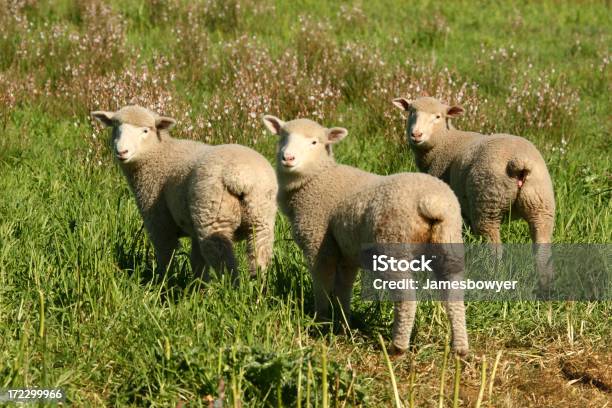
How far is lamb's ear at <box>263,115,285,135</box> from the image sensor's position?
5215 millimetres

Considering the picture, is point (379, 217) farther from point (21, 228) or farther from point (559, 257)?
point (21, 228)

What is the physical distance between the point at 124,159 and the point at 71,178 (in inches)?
50.7

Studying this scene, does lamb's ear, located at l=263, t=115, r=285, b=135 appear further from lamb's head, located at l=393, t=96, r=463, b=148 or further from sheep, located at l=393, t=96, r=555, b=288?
Result: lamb's head, located at l=393, t=96, r=463, b=148

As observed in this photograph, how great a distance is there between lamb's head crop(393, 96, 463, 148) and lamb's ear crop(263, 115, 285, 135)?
1.71 metres

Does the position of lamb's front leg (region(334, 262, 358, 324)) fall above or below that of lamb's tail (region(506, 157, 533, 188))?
below

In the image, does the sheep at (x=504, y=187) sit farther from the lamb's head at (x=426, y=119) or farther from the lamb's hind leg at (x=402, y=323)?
the lamb's hind leg at (x=402, y=323)

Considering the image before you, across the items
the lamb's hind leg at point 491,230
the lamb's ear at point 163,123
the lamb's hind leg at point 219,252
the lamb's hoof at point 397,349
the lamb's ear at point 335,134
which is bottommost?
the lamb's hoof at point 397,349

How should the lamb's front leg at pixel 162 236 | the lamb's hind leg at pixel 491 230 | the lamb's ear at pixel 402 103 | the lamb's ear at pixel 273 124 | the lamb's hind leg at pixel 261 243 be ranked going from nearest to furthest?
1. the lamb's hind leg at pixel 261 243
2. the lamb's ear at pixel 273 124
3. the lamb's front leg at pixel 162 236
4. the lamb's hind leg at pixel 491 230
5. the lamb's ear at pixel 402 103

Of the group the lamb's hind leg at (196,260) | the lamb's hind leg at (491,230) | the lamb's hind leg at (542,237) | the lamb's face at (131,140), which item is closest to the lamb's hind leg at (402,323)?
the lamb's hind leg at (196,260)

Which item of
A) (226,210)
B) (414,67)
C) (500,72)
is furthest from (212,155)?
(500,72)

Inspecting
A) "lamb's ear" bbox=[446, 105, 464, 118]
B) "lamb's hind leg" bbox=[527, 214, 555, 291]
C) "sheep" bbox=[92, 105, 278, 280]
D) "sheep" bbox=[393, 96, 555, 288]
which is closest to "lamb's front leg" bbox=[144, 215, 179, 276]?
"sheep" bbox=[92, 105, 278, 280]

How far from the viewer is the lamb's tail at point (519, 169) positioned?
558 cm

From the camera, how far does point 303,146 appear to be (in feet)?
16.3

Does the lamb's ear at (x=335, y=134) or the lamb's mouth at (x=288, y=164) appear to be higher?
Answer: the lamb's ear at (x=335, y=134)
